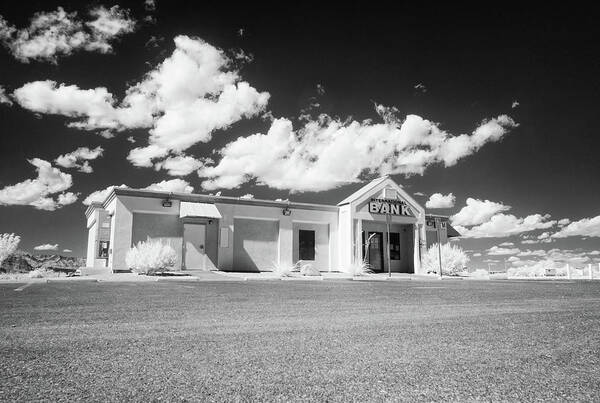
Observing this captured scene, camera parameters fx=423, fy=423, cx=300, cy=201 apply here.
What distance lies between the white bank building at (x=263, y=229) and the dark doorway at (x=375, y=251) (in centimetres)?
8

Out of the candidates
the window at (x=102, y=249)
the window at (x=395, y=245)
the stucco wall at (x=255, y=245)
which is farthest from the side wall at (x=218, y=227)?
A: the window at (x=395, y=245)

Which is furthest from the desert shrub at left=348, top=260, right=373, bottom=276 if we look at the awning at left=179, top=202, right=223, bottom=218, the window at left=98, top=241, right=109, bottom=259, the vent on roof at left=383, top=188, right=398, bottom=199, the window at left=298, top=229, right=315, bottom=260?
the window at left=98, top=241, right=109, bottom=259

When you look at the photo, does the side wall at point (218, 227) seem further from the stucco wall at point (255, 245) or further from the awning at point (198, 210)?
the awning at point (198, 210)

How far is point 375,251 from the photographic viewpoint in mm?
31797

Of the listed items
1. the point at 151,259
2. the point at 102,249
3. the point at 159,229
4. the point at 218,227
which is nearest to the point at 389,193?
the point at 218,227

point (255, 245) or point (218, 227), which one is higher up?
point (218, 227)

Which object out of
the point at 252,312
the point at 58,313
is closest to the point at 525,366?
the point at 252,312

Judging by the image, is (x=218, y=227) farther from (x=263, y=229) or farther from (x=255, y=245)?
(x=263, y=229)

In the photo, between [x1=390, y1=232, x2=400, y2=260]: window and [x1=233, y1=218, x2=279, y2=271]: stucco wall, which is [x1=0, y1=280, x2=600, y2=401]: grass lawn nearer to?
[x1=233, y1=218, x2=279, y2=271]: stucco wall

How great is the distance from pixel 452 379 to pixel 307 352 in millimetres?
1341

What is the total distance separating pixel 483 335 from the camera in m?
5.06

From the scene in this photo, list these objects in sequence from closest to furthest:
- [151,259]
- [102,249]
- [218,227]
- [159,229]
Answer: [151,259], [159,229], [218,227], [102,249]

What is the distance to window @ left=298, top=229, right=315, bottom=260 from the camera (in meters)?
29.5

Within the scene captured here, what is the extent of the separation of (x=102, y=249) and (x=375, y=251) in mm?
19175
